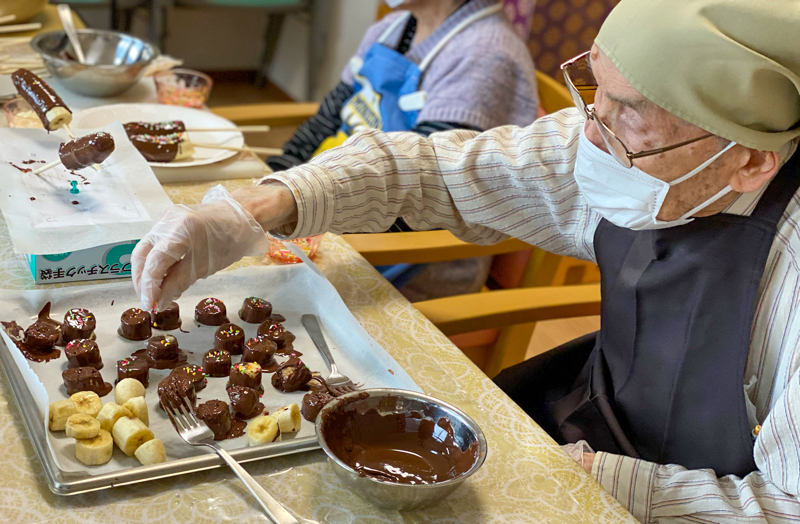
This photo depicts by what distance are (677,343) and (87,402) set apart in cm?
89

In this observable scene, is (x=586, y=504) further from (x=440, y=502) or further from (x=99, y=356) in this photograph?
(x=99, y=356)

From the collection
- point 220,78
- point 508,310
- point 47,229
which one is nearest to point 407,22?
point 508,310

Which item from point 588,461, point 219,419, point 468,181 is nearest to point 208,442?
point 219,419

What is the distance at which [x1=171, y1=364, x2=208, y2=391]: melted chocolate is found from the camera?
1017 millimetres

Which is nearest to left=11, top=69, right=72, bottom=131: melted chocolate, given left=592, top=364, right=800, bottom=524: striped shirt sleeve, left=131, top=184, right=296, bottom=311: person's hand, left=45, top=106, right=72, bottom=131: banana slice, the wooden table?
left=45, top=106, right=72, bottom=131: banana slice

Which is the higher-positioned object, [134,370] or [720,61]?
[720,61]

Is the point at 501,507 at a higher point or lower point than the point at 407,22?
lower

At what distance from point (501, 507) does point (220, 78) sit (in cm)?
496

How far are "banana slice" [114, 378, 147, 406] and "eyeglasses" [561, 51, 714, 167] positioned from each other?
2.50ft

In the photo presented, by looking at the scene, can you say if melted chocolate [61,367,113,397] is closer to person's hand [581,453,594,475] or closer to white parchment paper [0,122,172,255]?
white parchment paper [0,122,172,255]

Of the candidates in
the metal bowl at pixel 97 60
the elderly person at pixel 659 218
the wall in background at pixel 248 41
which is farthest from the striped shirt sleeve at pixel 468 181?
the wall in background at pixel 248 41

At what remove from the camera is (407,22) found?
2.25 metres

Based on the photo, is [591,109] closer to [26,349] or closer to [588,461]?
[588,461]

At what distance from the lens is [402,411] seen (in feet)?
3.26
